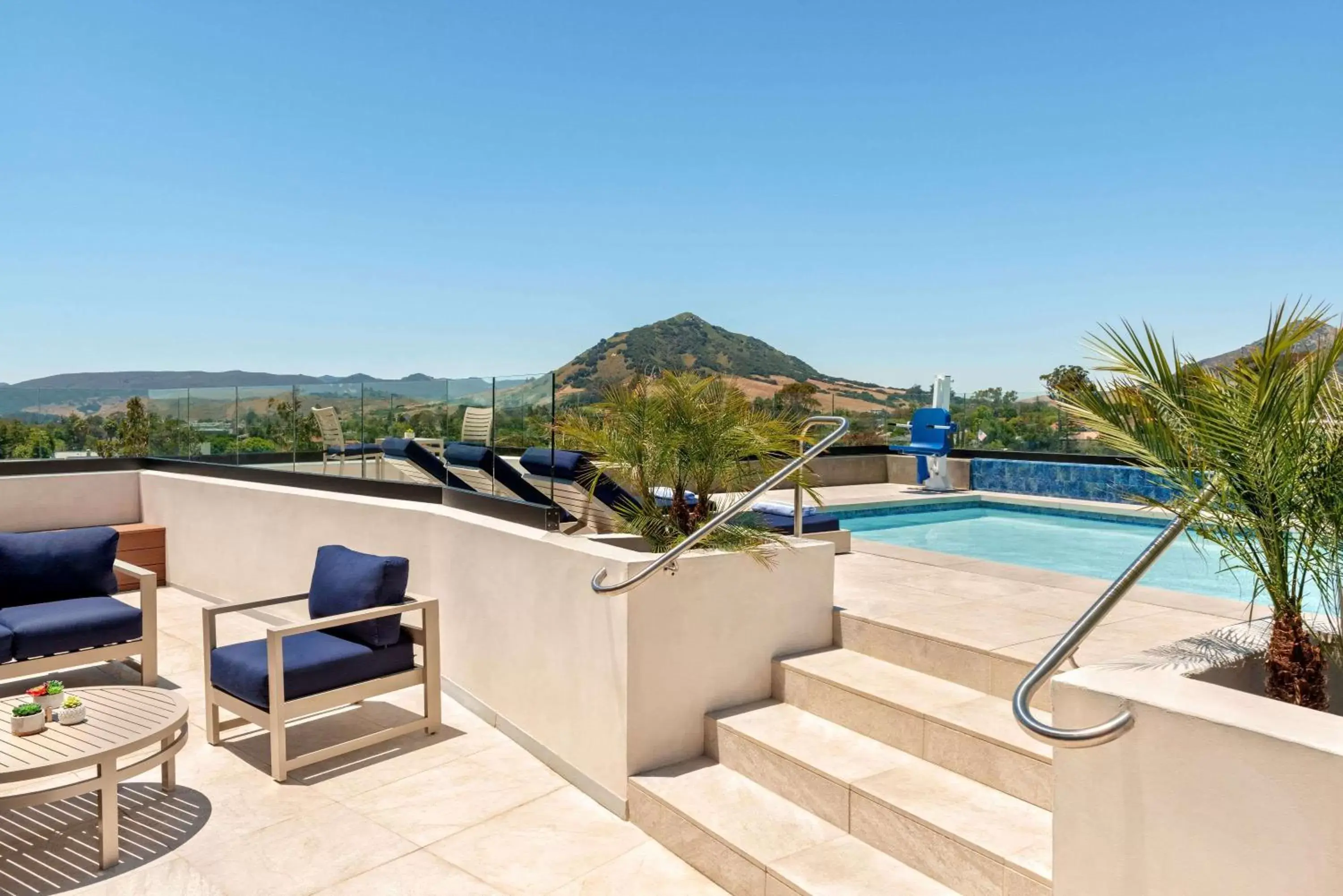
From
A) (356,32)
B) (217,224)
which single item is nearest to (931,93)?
(356,32)

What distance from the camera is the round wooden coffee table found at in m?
3.21

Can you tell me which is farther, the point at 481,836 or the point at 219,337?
the point at 219,337

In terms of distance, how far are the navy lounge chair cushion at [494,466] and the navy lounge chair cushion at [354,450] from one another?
1.09 m

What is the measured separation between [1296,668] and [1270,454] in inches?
23.5

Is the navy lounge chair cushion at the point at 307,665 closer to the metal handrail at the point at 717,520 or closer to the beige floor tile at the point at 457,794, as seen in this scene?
the beige floor tile at the point at 457,794

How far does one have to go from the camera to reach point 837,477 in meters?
13.0

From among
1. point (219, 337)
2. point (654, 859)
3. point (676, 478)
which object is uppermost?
point (219, 337)

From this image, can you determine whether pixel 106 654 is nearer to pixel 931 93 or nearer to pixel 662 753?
pixel 662 753

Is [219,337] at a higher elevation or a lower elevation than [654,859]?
higher

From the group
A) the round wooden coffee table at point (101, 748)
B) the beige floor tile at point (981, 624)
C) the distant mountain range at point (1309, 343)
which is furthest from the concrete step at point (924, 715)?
the round wooden coffee table at point (101, 748)

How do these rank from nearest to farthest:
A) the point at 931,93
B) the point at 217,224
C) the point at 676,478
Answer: the point at 676,478, the point at 931,93, the point at 217,224

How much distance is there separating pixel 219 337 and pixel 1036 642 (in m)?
43.3

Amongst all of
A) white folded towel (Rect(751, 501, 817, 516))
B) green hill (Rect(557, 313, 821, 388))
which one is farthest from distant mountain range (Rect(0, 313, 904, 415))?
green hill (Rect(557, 313, 821, 388))

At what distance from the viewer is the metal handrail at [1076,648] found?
1943 mm
